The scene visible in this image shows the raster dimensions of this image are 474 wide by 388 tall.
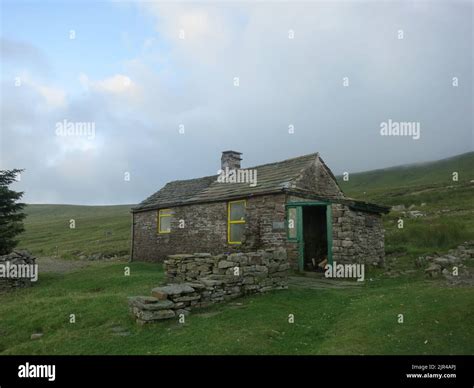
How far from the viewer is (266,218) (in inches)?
685

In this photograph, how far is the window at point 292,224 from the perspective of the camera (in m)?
16.5

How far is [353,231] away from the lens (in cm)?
1597

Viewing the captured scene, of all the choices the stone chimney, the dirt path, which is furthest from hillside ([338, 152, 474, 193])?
the dirt path

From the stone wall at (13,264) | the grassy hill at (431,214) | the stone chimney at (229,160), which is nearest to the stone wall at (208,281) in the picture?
the stone wall at (13,264)

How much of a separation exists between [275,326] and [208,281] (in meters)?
2.79

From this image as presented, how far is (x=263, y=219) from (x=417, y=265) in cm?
692

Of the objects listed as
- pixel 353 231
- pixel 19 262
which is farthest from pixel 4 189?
pixel 353 231

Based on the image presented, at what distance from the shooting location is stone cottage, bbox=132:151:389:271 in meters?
16.2

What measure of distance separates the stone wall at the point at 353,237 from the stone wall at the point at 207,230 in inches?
90.3

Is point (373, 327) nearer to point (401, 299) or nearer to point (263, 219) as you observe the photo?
point (401, 299)

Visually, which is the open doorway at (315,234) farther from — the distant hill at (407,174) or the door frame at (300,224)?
the distant hill at (407,174)

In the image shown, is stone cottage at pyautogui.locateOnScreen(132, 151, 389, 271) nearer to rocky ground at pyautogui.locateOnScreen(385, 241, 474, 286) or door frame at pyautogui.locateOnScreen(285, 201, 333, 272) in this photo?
door frame at pyautogui.locateOnScreen(285, 201, 333, 272)

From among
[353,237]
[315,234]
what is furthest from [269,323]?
[315,234]
